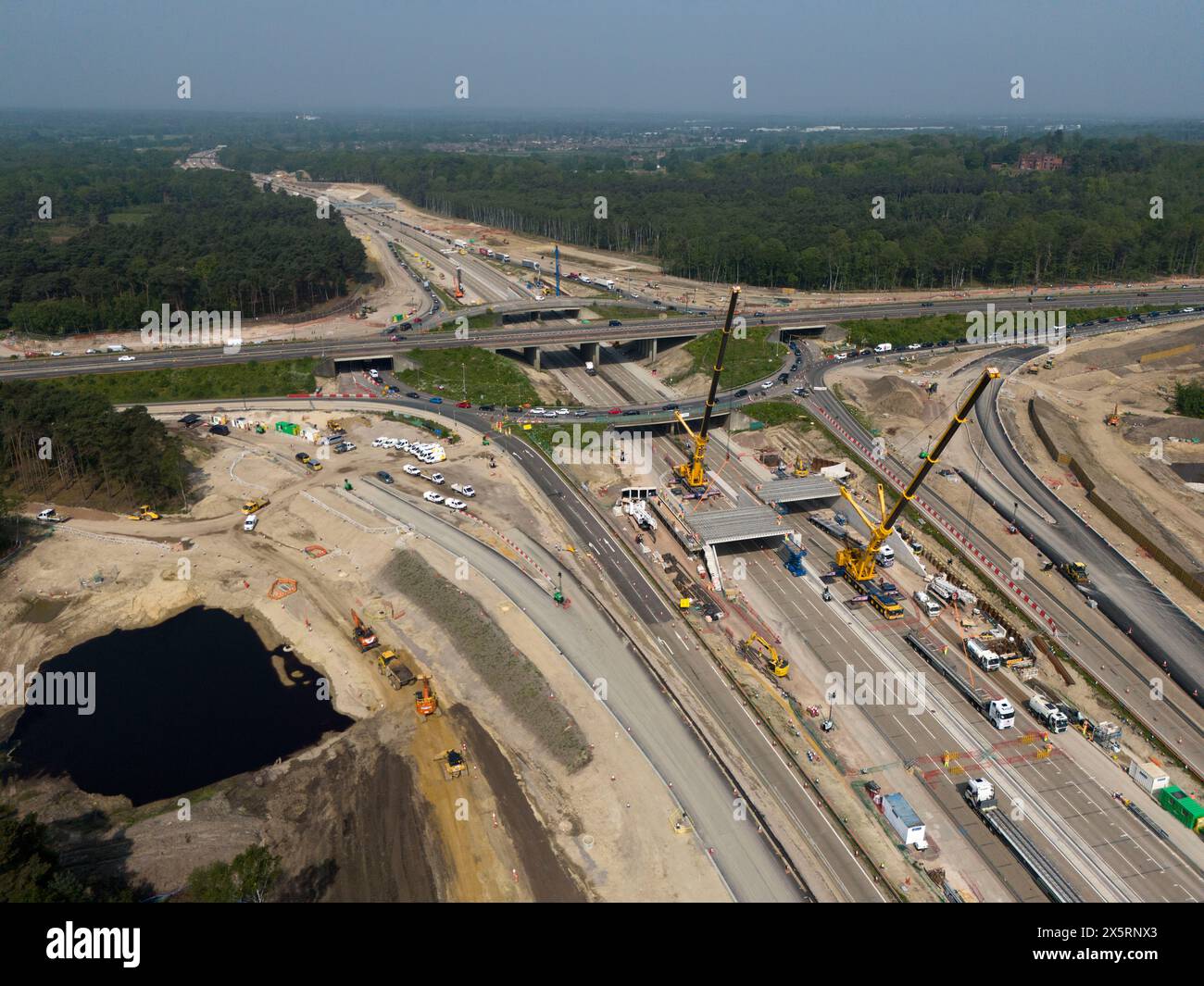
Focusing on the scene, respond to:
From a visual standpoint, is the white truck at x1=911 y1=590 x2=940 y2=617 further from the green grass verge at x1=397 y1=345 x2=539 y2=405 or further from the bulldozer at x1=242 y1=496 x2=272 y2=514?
the bulldozer at x1=242 y1=496 x2=272 y2=514

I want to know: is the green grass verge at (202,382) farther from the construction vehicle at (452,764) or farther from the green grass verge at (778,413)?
the construction vehicle at (452,764)

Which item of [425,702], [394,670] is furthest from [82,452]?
[425,702]

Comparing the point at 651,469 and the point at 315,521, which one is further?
the point at 651,469

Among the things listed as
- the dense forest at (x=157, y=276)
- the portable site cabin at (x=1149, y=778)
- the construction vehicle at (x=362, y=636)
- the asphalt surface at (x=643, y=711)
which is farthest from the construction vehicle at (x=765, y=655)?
the dense forest at (x=157, y=276)

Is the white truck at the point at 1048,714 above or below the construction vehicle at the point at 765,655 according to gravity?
below

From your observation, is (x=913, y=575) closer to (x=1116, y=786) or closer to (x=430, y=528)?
(x=1116, y=786)
